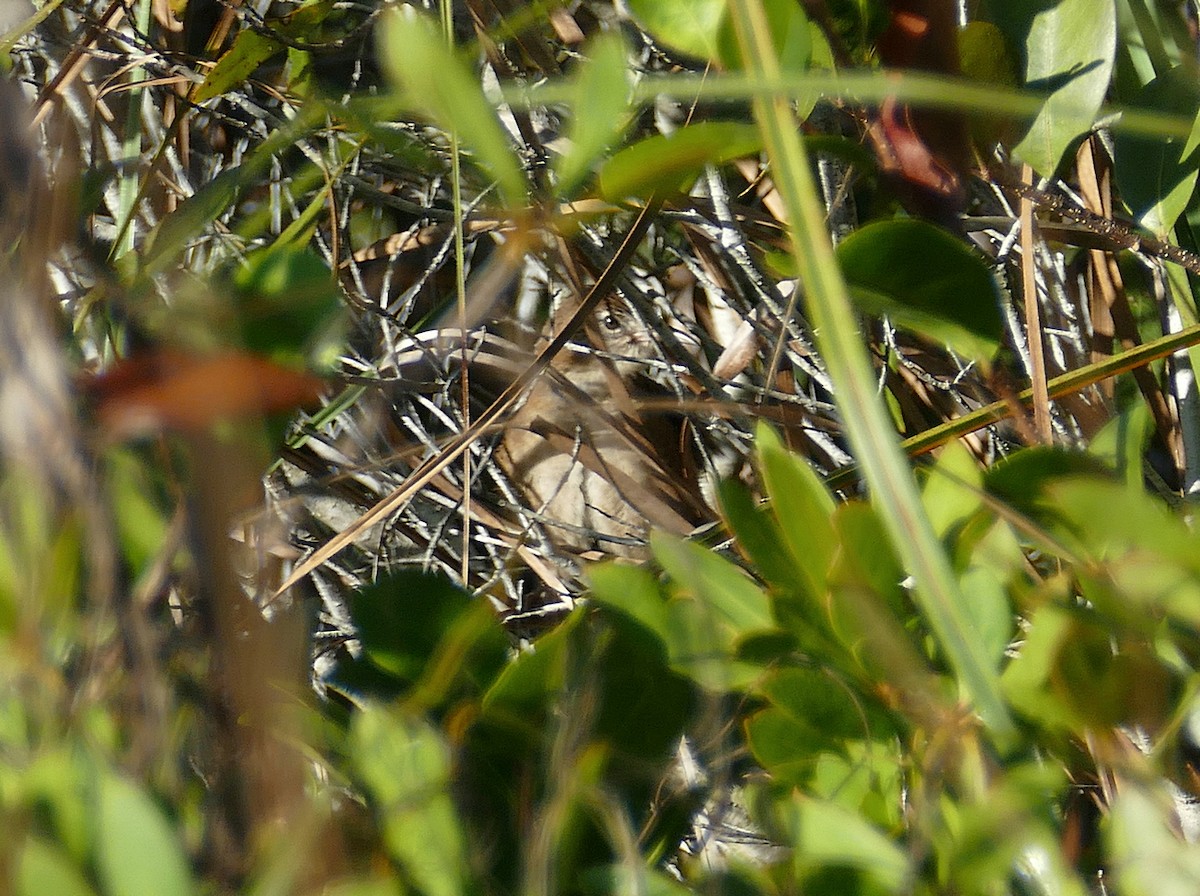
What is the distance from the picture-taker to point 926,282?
1.54 ft

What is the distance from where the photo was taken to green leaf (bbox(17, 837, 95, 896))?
12.0 inches

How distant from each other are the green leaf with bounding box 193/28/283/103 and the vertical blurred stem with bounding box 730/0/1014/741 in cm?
61

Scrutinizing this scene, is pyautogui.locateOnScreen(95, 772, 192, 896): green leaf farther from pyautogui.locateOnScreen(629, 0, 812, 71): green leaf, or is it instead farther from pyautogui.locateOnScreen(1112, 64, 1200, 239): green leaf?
pyautogui.locateOnScreen(1112, 64, 1200, 239): green leaf

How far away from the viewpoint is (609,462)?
1017 millimetres

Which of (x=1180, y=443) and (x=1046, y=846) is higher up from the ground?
(x=1046, y=846)

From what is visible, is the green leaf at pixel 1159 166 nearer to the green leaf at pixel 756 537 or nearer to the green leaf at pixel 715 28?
the green leaf at pixel 715 28

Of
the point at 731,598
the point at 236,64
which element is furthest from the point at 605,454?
the point at 731,598

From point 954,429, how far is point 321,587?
501 mm

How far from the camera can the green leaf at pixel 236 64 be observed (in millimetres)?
878

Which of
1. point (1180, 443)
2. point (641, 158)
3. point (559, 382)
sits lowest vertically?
point (1180, 443)

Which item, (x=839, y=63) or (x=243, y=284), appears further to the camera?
(x=839, y=63)

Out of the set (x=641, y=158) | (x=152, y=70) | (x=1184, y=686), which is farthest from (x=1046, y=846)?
(x=152, y=70)

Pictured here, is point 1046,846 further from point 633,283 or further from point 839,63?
point 633,283

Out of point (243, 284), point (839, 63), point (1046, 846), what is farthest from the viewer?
point (839, 63)
